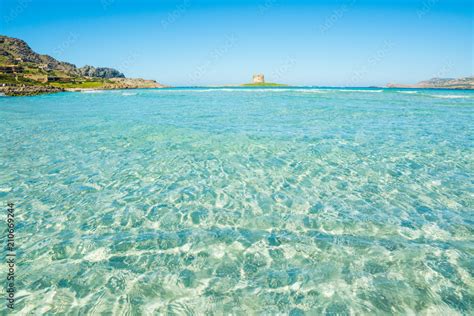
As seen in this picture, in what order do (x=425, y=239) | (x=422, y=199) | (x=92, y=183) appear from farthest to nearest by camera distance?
(x=92, y=183)
(x=422, y=199)
(x=425, y=239)

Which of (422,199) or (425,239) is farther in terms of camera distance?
(422,199)

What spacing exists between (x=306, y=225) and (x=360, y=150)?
8.55 metres

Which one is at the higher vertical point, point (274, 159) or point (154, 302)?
point (274, 159)

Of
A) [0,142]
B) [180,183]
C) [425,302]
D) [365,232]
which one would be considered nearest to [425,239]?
[365,232]

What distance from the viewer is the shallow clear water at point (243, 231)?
4.52 meters

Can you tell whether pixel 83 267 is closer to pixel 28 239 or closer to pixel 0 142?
pixel 28 239

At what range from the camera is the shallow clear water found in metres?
4.52

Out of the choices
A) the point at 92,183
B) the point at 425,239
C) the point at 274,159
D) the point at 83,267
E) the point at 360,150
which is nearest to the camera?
the point at 83,267

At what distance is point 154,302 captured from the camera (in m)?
4.42

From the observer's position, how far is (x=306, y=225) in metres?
6.69

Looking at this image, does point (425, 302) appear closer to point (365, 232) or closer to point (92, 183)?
point (365, 232)

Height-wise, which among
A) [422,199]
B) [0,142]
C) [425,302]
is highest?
[0,142]

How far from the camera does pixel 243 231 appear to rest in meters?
6.48

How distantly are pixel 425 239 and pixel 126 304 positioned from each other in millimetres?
6386
